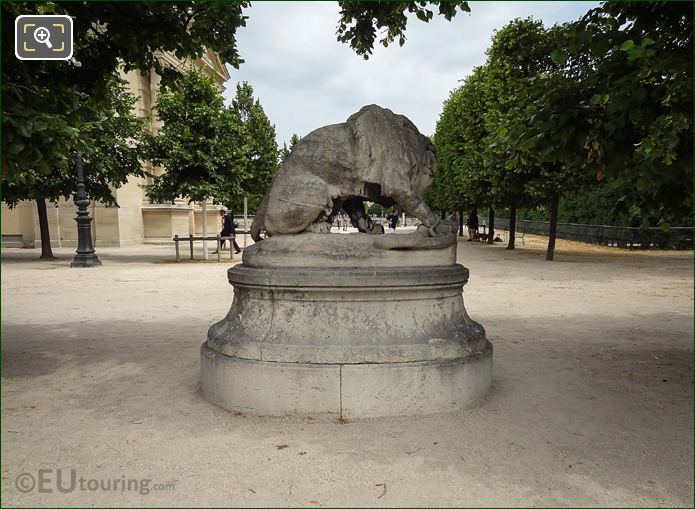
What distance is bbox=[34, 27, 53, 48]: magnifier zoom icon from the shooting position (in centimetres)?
416

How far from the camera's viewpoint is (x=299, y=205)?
15.3 ft

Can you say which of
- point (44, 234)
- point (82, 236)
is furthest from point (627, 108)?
point (44, 234)

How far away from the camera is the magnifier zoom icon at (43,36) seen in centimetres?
416

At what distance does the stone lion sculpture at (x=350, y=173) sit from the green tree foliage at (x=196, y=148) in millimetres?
13591

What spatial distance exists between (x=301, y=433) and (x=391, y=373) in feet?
2.65

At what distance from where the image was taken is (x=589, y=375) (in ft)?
17.7

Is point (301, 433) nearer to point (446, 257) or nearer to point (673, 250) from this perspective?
point (446, 257)

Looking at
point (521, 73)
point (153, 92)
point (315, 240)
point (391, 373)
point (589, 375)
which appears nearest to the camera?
point (391, 373)

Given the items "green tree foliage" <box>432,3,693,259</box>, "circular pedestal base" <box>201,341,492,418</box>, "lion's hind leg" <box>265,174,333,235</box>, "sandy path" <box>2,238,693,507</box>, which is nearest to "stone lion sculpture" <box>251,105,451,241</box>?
"lion's hind leg" <box>265,174,333,235</box>

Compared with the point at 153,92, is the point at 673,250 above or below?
below

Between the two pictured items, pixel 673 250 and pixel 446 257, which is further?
pixel 673 250

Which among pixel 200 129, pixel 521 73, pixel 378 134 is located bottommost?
pixel 378 134

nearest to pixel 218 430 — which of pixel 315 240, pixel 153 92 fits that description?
pixel 315 240

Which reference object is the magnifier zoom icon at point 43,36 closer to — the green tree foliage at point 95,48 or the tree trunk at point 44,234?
the green tree foliage at point 95,48
